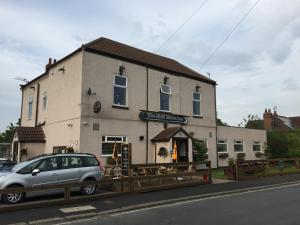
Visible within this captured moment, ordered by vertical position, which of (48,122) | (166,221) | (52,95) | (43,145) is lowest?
(166,221)

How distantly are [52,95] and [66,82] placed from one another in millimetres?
2406

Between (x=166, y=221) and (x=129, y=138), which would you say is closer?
(x=166, y=221)

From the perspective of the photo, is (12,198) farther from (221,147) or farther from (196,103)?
(221,147)

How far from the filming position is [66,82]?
21.0m

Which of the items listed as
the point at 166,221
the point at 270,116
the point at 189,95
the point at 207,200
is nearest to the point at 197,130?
the point at 189,95

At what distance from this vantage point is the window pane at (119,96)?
20.8 m

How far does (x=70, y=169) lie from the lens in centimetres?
1336

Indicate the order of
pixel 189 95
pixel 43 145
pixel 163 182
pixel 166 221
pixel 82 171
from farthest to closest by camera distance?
pixel 189 95 → pixel 43 145 → pixel 163 182 → pixel 82 171 → pixel 166 221

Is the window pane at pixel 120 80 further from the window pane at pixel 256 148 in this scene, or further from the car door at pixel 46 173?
the window pane at pixel 256 148

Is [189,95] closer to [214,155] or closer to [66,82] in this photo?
[214,155]

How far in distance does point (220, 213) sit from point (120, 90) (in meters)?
12.5

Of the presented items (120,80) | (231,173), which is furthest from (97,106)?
(231,173)

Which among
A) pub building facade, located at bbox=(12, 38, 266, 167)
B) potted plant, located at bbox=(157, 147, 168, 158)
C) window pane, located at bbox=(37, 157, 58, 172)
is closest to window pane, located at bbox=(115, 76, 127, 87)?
pub building facade, located at bbox=(12, 38, 266, 167)

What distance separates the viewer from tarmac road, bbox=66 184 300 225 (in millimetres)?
8914
